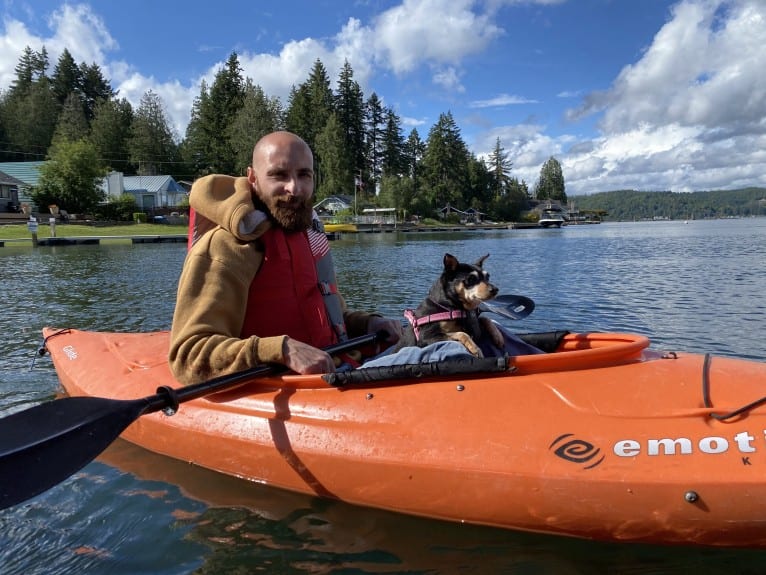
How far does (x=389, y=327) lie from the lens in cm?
498

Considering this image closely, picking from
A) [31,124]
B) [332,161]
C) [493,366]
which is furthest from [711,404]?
[31,124]

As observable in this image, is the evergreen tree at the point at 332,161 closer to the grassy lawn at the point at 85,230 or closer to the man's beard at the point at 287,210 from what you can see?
the grassy lawn at the point at 85,230

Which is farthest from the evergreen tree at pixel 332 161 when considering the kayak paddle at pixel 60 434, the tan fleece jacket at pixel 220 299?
the kayak paddle at pixel 60 434

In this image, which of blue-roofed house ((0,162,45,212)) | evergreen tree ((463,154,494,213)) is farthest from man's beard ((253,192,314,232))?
evergreen tree ((463,154,494,213))

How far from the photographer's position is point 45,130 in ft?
249

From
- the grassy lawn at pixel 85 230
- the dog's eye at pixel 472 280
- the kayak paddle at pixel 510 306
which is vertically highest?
the dog's eye at pixel 472 280

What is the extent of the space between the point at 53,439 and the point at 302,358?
59.4 inches

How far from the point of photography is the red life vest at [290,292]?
4086 mm

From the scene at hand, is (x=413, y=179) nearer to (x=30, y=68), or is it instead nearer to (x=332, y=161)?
(x=332, y=161)

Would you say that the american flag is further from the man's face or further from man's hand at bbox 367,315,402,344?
man's hand at bbox 367,315,402,344

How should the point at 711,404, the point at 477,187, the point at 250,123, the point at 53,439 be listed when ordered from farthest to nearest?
the point at 477,187
the point at 250,123
the point at 711,404
the point at 53,439

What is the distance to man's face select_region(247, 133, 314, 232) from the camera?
3895 mm

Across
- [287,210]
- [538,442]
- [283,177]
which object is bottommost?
[538,442]

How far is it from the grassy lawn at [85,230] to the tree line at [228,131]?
66.0ft
